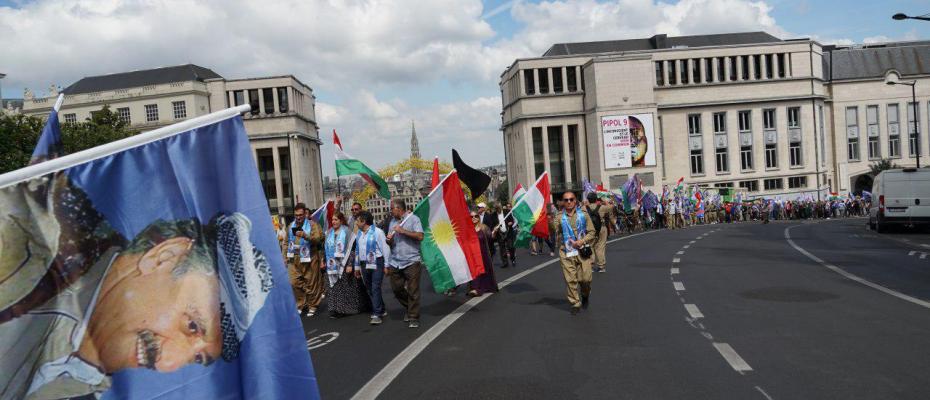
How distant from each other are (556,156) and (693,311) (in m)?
79.7

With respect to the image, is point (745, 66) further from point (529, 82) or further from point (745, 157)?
point (529, 82)

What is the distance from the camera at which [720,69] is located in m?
86.4

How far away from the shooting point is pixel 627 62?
3177 inches

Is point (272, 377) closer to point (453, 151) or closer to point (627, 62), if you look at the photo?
point (453, 151)

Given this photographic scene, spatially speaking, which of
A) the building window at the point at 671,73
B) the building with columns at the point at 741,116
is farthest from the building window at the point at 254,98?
the building window at the point at 671,73

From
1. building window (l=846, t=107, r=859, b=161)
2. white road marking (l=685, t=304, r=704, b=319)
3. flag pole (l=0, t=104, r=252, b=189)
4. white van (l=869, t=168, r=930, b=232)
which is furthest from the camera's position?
building window (l=846, t=107, r=859, b=161)

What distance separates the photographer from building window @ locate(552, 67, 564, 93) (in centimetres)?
8719

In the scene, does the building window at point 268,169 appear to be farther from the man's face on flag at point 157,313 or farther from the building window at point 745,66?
the man's face on flag at point 157,313

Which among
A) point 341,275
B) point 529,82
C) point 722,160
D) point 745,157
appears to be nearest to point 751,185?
point 745,157

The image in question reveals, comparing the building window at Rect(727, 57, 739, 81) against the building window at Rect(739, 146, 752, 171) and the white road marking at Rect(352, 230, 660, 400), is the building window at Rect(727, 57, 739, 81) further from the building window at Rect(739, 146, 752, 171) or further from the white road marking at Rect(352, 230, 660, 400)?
the white road marking at Rect(352, 230, 660, 400)

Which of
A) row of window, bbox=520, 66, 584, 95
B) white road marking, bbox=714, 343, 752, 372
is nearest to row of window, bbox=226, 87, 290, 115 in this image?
row of window, bbox=520, 66, 584, 95

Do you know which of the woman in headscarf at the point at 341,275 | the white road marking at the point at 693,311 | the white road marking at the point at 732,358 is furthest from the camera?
the woman in headscarf at the point at 341,275

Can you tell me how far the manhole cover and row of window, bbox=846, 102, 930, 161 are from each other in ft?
280

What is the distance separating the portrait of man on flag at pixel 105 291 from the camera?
2.92 metres
